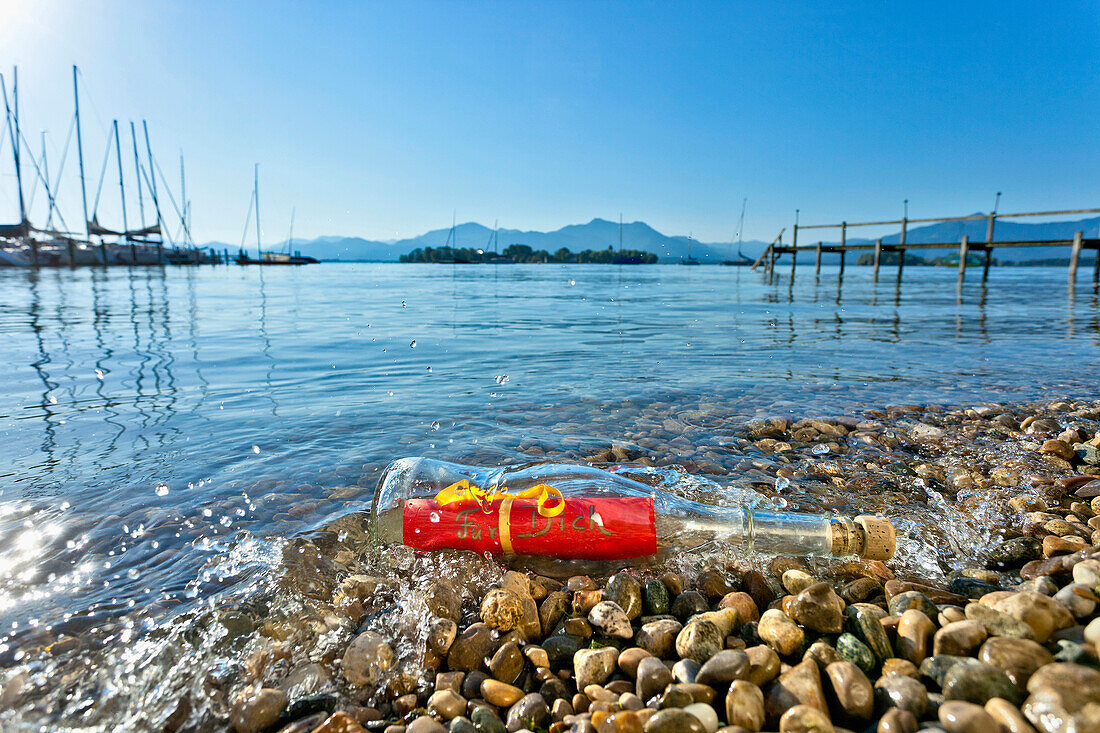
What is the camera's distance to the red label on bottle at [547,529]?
2217mm

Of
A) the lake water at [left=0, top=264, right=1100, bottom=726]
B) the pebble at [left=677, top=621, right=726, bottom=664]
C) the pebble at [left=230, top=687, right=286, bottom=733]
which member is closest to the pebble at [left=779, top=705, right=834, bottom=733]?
the pebble at [left=677, top=621, right=726, bottom=664]

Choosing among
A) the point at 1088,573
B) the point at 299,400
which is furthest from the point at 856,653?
the point at 299,400

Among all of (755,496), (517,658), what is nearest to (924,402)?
(755,496)

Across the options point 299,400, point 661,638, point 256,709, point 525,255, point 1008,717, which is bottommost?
point 256,709

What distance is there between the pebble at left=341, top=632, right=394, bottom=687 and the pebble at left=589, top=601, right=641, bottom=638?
68 cm

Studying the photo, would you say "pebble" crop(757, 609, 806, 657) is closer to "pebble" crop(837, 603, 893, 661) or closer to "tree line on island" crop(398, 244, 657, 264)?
"pebble" crop(837, 603, 893, 661)

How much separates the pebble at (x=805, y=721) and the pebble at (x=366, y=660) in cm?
114

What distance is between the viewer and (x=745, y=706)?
1.41 m

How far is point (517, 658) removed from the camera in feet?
5.80

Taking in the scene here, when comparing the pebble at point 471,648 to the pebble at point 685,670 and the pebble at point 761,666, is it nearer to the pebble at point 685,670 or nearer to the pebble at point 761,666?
the pebble at point 685,670

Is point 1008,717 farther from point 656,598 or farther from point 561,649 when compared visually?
point 561,649

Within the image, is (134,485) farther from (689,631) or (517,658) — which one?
(689,631)

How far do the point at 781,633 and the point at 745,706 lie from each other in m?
0.39

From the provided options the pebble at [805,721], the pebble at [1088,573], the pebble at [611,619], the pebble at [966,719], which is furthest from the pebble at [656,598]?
the pebble at [1088,573]
